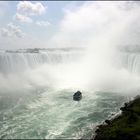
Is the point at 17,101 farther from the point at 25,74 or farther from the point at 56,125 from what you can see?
the point at 25,74

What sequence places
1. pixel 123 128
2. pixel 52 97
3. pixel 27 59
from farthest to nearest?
pixel 27 59 → pixel 52 97 → pixel 123 128

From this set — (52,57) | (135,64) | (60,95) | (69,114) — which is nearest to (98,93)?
(60,95)

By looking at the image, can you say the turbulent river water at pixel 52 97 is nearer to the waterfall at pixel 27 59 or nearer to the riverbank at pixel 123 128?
the waterfall at pixel 27 59

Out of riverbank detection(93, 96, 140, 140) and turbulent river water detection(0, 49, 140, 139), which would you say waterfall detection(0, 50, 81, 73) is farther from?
riverbank detection(93, 96, 140, 140)

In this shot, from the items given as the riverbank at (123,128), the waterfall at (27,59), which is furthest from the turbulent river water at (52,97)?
the riverbank at (123,128)

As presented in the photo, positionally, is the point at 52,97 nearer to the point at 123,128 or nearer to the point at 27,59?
the point at 123,128

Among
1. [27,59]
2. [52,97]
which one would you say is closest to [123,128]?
[52,97]

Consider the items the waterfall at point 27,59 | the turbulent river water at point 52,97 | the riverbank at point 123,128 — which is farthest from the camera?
the waterfall at point 27,59
